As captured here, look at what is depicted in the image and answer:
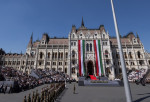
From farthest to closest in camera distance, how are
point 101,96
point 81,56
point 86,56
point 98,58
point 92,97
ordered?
point 86,56
point 81,56
point 98,58
point 101,96
point 92,97

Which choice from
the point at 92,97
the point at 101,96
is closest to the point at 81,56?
the point at 101,96

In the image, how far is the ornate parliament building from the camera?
126 ft

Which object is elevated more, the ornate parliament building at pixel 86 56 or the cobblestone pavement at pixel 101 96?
the ornate parliament building at pixel 86 56

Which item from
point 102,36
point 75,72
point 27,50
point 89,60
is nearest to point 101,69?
point 89,60

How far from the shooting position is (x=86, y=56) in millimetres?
39688

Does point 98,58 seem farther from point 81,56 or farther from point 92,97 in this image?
point 92,97

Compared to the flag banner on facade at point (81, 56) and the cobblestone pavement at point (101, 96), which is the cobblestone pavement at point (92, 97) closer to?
the cobblestone pavement at point (101, 96)

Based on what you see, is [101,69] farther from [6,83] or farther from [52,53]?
[6,83]

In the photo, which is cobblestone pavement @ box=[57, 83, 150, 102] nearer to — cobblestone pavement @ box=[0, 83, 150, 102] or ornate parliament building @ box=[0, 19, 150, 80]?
cobblestone pavement @ box=[0, 83, 150, 102]

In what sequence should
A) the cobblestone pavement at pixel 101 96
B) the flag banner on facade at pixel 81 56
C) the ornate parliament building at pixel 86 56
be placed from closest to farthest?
1. the cobblestone pavement at pixel 101 96
2. the flag banner on facade at pixel 81 56
3. the ornate parliament building at pixel 86 56

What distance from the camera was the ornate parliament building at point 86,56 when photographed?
1506 inches

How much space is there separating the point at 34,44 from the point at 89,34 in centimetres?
3270

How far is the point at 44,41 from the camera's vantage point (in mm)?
46562

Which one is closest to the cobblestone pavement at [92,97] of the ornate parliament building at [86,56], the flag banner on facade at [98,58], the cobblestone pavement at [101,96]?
the cobblestone pavement at [101,96]
